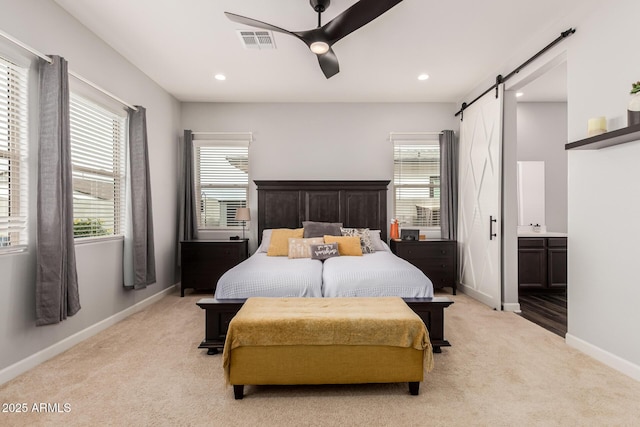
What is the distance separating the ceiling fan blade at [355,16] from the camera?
2.28 m

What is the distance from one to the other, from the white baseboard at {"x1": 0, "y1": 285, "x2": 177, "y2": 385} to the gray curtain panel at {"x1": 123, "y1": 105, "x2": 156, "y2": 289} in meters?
0.33

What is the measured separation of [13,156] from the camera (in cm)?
250

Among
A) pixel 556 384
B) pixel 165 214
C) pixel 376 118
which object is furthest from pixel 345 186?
pixel 556 384

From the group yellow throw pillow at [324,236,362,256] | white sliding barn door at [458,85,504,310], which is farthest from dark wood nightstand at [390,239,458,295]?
yellow throw pillow at [324,236,362,256]

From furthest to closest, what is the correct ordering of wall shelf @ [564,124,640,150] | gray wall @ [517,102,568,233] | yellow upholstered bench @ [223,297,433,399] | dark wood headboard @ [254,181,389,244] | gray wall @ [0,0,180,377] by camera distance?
gray wall @ [517,102,568,233] < dark wood headboard @ [254,181,389,244] < gray wall @ [0,0,180,377] < wall shelf @ [564,124,640,150] < yellow upholstered bench @ [223,297,433,399]

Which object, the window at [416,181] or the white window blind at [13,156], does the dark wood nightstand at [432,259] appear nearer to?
the window at [416,181]

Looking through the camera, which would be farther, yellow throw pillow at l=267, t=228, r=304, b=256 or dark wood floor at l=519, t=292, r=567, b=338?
yellow throw pillow at l=267, t=228, r=304, b=256

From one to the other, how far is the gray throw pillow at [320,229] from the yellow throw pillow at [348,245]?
1.00 ft

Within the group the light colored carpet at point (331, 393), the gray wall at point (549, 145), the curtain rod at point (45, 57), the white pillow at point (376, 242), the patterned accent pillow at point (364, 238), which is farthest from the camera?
the gray wall at point (549, 145)

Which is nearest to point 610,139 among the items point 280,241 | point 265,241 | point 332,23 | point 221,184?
point 332,23

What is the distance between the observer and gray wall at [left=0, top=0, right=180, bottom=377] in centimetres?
247

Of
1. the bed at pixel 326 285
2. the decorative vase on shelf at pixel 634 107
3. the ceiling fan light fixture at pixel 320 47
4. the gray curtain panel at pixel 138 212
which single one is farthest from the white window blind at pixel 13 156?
the decorative vase on shelf at pixel 634 107

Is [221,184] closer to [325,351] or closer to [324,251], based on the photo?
[324,251]

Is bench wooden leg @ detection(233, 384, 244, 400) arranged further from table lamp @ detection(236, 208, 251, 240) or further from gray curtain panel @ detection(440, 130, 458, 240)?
gray curtain panel @ detection(440, 130, 458, 240)
